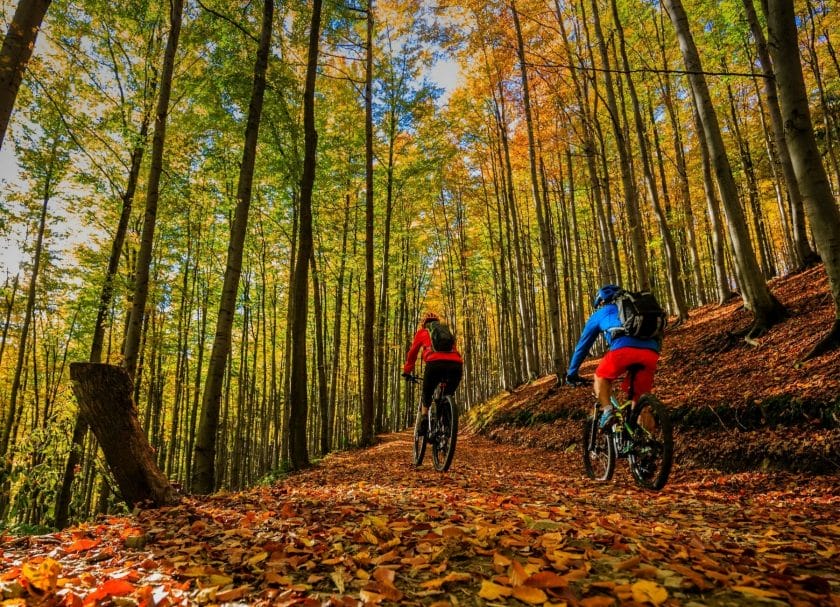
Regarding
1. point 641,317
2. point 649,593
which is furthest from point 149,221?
point 649,593

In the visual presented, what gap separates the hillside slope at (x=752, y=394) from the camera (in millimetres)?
4297

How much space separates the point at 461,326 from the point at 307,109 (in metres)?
20.5

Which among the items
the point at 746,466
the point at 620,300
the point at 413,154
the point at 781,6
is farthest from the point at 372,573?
the point at 413,154

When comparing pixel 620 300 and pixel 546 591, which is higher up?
pixel 620 300

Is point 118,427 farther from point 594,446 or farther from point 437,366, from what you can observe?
point 594,446

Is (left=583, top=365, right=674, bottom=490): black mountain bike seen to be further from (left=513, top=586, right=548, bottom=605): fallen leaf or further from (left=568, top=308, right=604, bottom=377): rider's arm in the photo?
(left=513, top=586, right=548, bottom=605): fallen leaf

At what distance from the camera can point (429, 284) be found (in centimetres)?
2819

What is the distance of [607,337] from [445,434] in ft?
8.29

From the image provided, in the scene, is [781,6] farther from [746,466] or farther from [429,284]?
[429,284]

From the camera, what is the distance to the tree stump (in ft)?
12.0

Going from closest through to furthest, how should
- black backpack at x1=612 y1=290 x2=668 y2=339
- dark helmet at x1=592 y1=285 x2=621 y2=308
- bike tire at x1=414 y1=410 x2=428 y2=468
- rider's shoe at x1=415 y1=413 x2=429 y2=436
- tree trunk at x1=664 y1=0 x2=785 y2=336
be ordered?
1. black backpack at x1=612 y1=290 x2=668 y2=339
2. dark helmet at x1=592 y1=285 x2=621 y2=308
3. rider's shoe at x1=415 y1=413 x2=429 y2=436
4. bike tire at x1=414 y1=410 x2=428 y2=468
5. tree trunk at x1=664 y1=0 x2=785 y2=336

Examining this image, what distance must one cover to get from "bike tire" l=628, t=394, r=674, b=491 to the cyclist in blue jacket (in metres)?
0.25

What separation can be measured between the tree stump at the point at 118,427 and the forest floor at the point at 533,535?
285 millimetres

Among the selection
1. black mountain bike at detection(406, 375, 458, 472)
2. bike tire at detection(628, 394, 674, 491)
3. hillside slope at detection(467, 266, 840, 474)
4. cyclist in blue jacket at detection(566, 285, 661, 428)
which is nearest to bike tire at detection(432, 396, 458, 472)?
black mountain bike at detection(406, 375, 458, 472)
